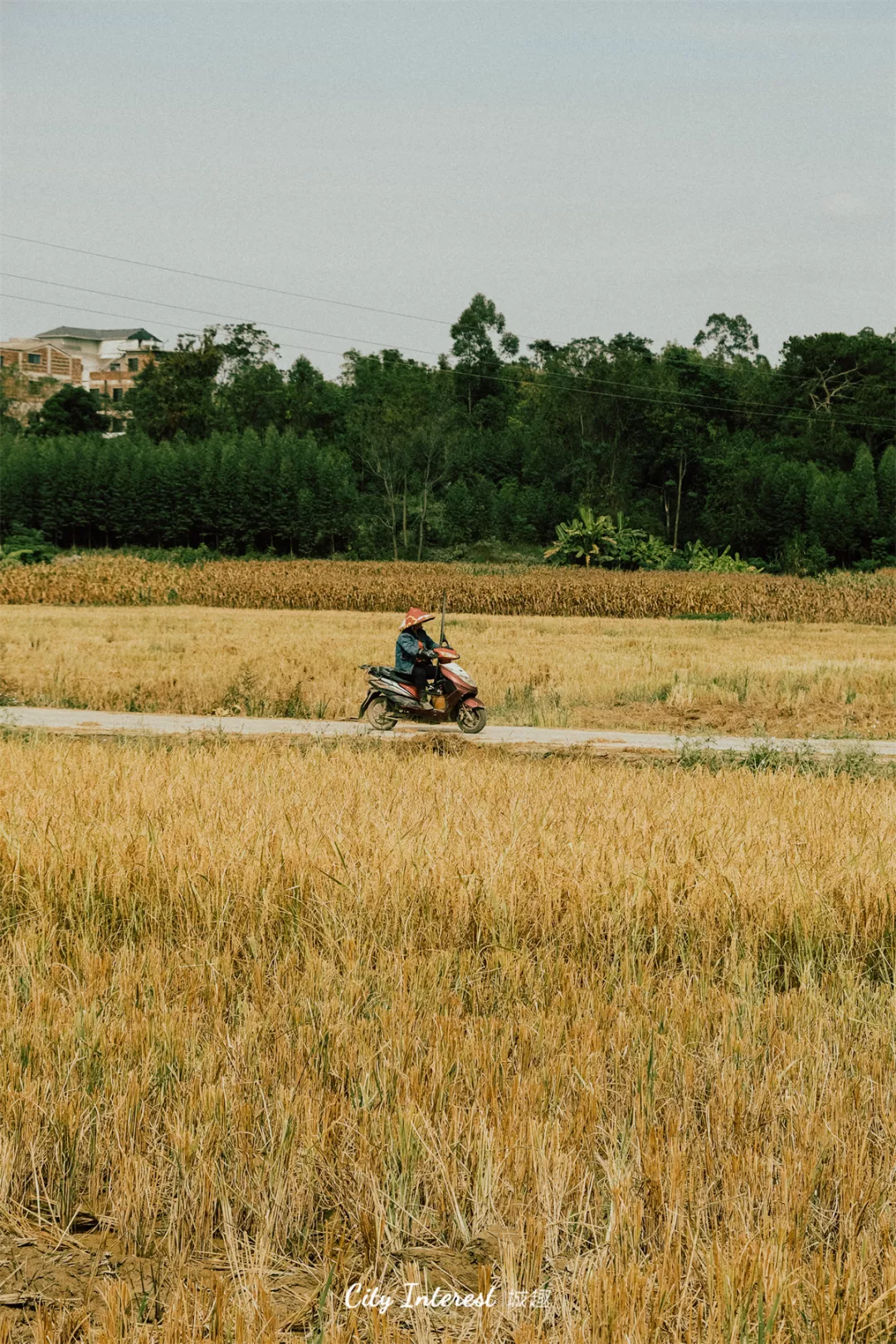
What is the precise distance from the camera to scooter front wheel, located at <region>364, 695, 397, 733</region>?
53.4 feet

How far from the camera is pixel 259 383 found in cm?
11275

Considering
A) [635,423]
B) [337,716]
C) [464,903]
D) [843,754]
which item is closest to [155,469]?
[635,423]

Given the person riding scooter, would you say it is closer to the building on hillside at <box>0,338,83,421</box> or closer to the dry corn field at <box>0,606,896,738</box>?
the dry corn field at <box>0,606,896,738</box>

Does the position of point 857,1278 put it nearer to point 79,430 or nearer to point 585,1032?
point 585,1032

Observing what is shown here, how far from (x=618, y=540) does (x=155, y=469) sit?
111 feet

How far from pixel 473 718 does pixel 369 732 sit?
4.29 feet

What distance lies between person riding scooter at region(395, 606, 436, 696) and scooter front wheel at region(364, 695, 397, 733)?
0.47m

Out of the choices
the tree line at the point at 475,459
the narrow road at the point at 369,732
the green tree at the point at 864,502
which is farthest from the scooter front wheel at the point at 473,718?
the green tree at the point at 864,502

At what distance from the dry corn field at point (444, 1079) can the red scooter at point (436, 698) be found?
8.04 m

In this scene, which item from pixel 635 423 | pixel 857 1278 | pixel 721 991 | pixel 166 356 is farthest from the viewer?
pixel 166 356

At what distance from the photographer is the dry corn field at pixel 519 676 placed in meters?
19.2

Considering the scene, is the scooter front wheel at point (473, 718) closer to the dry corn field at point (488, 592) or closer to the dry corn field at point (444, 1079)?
the dry corn field at point (444, 1079)

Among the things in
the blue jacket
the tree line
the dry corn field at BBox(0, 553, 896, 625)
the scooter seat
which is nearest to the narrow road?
the scooter seat

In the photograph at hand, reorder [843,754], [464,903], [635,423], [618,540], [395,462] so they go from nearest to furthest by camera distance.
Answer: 1. [464,903]
2. [843,754]
3. [618,540]
4. [395,462]
5. [635,423]
